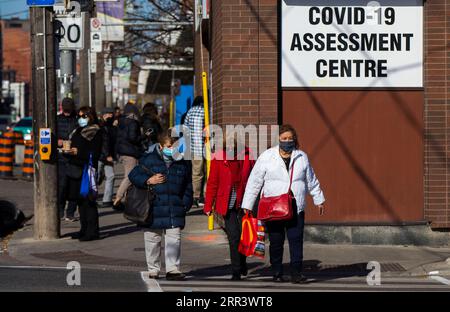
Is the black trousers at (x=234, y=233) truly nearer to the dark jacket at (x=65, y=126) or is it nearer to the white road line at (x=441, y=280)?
the white road line at (x=441, y=280)

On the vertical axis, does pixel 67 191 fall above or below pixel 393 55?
below

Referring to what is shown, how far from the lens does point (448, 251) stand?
13.2 meters

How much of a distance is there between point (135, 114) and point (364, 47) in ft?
16.4

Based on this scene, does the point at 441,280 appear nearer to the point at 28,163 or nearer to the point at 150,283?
the point at 150,283

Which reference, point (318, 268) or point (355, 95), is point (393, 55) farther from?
point (318, 268)

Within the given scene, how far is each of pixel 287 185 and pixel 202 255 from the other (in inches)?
104

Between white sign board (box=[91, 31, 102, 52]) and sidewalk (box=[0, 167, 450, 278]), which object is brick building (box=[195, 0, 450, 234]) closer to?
sidewalk (box=[0, 167, 450, 278])

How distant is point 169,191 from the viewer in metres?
10.6

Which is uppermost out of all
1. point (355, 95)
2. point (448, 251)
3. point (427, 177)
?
point (355, 95)

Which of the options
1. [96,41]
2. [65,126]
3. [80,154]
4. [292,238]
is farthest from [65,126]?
[96,41]
